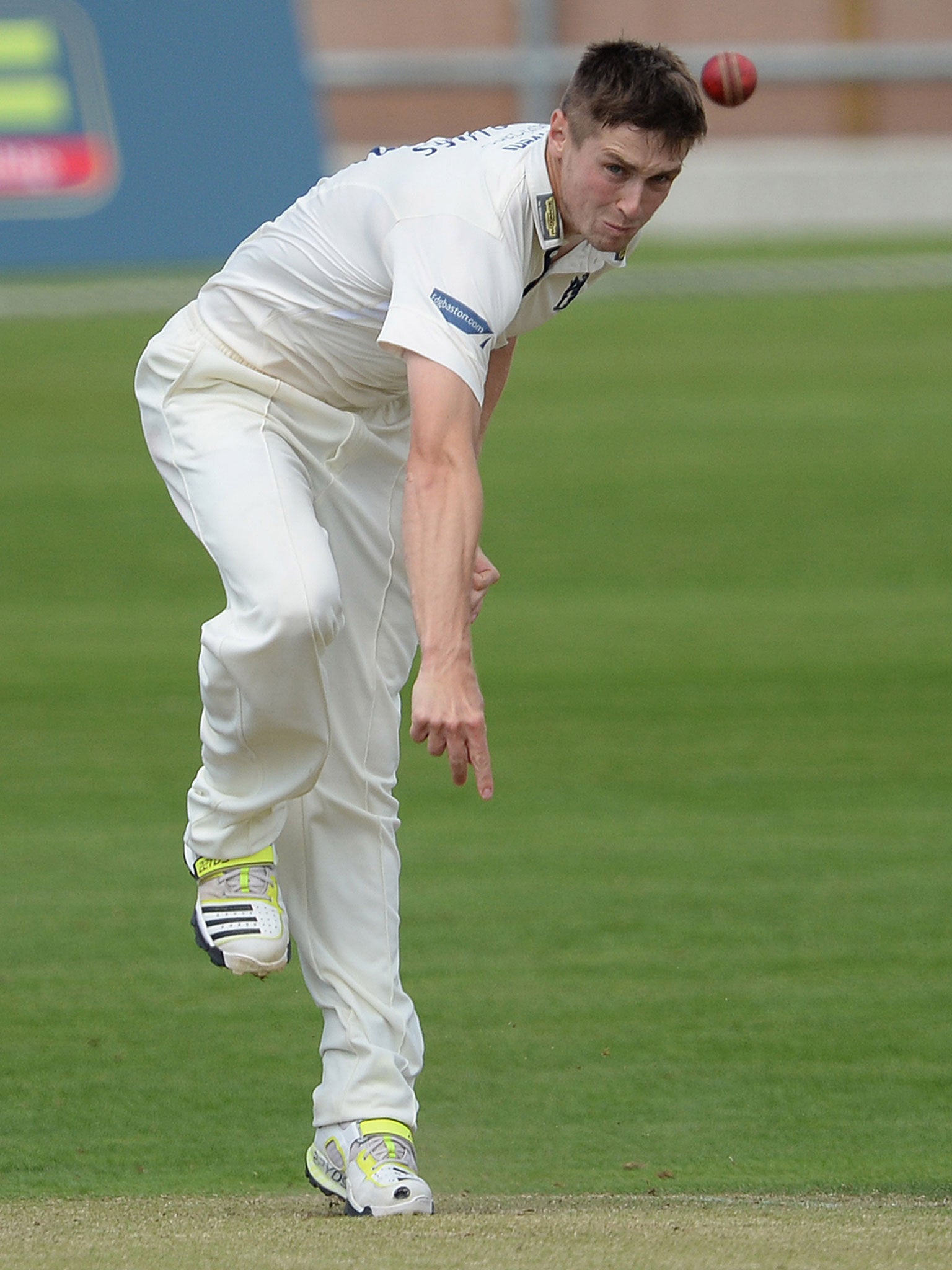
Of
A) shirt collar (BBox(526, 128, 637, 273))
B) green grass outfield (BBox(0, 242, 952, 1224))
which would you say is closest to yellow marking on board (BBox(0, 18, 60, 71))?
green grass outfield (BBox(0, 242, 952, 1224))

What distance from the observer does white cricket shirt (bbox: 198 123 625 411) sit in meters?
3.60

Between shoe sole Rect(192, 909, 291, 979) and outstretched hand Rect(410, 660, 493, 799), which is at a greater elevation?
outstretched hand Rect(410, 660, 493, 799)

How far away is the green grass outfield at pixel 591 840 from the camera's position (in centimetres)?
454

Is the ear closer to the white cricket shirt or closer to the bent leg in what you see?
the white cricket shirt

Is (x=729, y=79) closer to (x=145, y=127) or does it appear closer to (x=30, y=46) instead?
(x=145, y=127)

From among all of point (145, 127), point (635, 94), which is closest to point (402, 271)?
point (635, 94)

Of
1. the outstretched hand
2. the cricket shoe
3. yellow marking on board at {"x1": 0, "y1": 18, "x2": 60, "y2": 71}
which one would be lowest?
yellow marking on board at {"x1": 0, "y1": 18, "x2": 60, "y2": 71}

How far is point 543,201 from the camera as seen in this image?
3.74 metres

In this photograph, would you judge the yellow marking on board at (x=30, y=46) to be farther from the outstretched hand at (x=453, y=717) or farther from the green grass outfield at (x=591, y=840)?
the outstretched hand at (x=453, y=717)

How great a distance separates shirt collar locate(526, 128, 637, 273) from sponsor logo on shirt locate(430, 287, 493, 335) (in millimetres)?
281

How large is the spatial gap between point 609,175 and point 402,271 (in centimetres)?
42

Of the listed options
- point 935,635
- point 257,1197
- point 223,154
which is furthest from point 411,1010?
point 223,154

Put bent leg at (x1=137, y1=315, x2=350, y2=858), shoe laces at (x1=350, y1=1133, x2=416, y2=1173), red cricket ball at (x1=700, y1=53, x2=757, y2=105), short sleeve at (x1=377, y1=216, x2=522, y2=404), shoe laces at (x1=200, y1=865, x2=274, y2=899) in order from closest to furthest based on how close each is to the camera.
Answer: short sleeve at (x1=377, y1=216, x2=522, y2=404) < bent leg at (x1=137, y1=315, x2=350, y2=858) < shoe laces at (x1=350, y1=1133, x2=416, y2=1173) < shoe laces at (x1=200, y1=865, x2=274, y2=899) < red cricket ball at (x1=700, y1=53, x2=757, y2=105)

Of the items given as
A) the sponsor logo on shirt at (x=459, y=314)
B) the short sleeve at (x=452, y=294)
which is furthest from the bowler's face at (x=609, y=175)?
the sponsor logo on shirt at (x=459, y=314)
